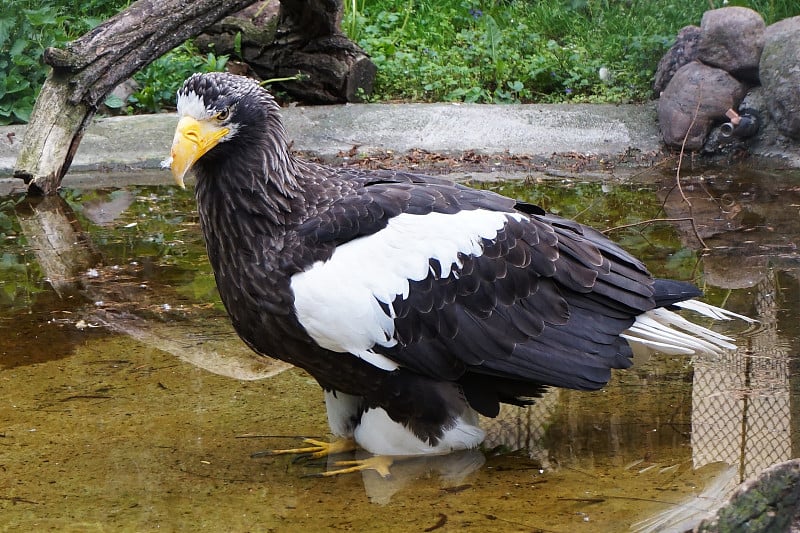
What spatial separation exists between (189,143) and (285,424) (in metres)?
1.09

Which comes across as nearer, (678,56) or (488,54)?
(678,56)

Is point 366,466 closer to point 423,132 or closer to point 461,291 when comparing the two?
point 461,291

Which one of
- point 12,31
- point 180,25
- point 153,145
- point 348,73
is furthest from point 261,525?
point 12,31

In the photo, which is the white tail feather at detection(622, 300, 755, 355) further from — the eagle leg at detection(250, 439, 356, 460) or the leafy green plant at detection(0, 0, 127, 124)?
the leafy green plant at detection(0, 0, 127, 124)

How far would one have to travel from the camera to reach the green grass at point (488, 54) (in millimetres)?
8789

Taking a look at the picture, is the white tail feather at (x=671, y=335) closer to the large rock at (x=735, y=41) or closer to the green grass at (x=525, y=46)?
the large rock at (x=735, y=41)

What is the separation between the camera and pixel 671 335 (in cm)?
355

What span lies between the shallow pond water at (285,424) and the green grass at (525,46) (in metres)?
3.58

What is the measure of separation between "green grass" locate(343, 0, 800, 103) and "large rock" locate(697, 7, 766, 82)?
0.88m

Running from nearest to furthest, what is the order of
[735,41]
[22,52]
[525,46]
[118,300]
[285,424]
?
1. [285,424]
2. [118,300]
3. [735,41]
4. [22,52]
5. [525,46]

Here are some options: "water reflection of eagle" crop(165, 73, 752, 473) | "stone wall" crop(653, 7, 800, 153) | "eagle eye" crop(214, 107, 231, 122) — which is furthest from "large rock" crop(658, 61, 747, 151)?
"eagle eye" crop(214, 107, 231, 122)

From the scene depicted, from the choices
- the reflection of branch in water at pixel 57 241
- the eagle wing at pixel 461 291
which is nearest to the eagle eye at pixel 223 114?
the eagle wing at pixel 461 291

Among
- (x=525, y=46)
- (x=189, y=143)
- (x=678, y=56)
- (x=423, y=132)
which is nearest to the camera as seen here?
(x=189, y=143)

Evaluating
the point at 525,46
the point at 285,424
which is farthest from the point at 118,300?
the point at 525,46
